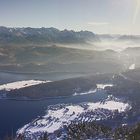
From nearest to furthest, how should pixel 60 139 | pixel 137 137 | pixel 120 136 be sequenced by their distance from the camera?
pixel 137 137 → pixel 120 136 → pixel 60 139

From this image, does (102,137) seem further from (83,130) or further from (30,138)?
(30,138)

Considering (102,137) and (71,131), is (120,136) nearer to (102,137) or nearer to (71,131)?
(102,137)

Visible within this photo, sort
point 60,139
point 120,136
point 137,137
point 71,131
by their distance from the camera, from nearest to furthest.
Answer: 1. point 137,137
2. point 120,136
3. point 60,139
4. point 71,131

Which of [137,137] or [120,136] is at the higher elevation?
[137,137]

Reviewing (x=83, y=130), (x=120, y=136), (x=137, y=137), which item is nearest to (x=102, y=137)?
(x=120, y=136)

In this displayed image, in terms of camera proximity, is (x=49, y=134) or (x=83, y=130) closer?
(x=83, y=130)

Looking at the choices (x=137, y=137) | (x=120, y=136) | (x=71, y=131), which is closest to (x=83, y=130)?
(x=71, y=131)

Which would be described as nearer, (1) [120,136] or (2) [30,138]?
(1) [120,136]

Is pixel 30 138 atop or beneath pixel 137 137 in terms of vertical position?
beneath

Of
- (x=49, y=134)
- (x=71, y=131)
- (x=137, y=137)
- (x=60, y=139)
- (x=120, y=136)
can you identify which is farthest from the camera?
(x=49, y=134)
